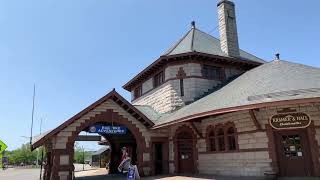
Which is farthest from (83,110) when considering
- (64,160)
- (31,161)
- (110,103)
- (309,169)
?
(31,161)

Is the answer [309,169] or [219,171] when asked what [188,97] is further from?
[309,169]

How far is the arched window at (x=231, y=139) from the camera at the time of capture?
1459cm

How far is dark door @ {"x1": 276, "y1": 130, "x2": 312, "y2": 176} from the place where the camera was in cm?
1221

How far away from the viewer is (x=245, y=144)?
1378 centimetres

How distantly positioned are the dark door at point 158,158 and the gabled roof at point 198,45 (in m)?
6.09

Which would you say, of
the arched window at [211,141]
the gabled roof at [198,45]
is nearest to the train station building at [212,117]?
the arched window at [211,141]

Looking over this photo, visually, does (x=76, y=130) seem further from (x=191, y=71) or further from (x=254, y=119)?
(x=254, y=119)

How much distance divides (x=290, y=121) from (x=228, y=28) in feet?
34.3

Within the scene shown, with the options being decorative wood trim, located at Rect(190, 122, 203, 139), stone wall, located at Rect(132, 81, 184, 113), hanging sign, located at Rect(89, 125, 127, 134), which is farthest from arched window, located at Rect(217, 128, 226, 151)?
hanging sign, located at Rect(89, 125, 127, 134)

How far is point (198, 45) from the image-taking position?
21188 mm

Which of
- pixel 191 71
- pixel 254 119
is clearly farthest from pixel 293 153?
pixel 191 71

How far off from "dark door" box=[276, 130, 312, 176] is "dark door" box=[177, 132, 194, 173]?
569cm

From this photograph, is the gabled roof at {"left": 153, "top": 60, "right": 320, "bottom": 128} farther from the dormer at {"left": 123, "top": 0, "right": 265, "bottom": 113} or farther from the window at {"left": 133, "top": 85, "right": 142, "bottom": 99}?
the window at {"left": 133, "top": 85, "right": 142, "bottom": 99}

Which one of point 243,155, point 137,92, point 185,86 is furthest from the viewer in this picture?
point 137,92
